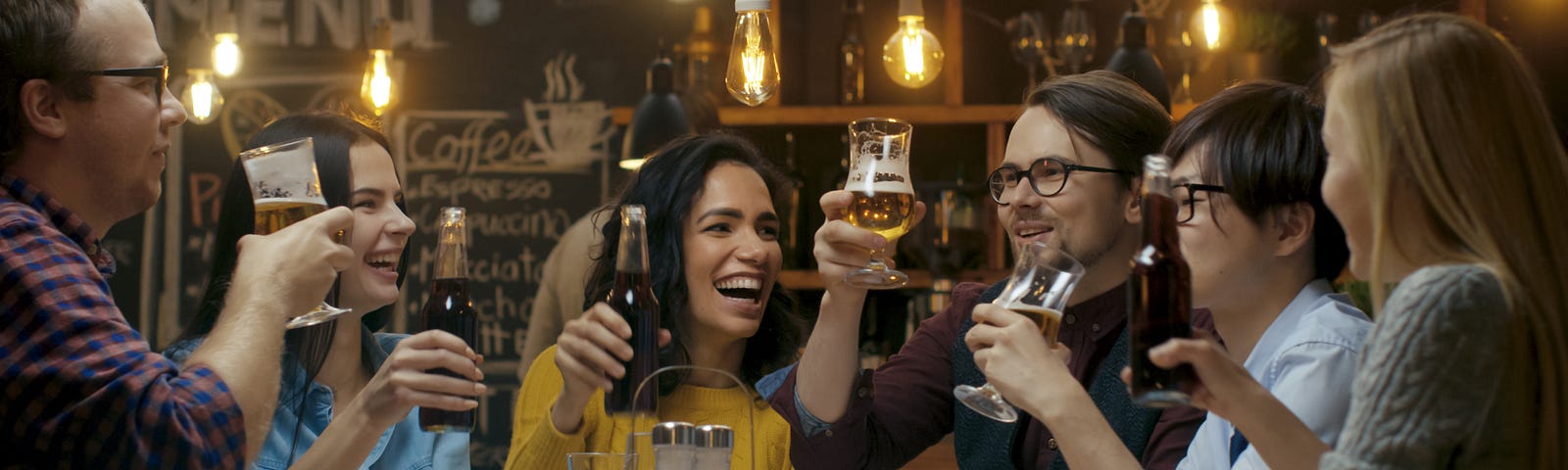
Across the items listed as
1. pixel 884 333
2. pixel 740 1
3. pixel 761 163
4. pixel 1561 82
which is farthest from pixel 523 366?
pixel 1561 82

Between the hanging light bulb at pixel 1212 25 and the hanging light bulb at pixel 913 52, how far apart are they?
2.63ft

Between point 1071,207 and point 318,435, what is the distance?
119 centimetres

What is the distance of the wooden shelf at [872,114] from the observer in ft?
13.6

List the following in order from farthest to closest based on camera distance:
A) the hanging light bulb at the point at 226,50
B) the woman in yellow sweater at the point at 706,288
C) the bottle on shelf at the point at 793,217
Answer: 1. the bottle on shelf at the point at 793,217
2. the hanging light bulb at the point at 226,50
3. the woman in yellow sweater at the point at 706,288

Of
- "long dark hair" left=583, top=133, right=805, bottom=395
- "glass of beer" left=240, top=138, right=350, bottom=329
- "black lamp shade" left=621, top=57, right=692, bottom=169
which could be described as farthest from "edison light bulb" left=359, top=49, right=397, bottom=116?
"glass of beer" left=240, top=138, right=350, bottom=329

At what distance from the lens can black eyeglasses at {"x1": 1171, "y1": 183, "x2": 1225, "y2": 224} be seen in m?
1.78

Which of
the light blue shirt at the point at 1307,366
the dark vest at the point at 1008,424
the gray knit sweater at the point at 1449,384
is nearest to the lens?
the gray knit sweater at the point at 1449,384

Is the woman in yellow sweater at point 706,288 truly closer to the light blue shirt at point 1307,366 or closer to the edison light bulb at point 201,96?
the light blue shirt at point 1307,366

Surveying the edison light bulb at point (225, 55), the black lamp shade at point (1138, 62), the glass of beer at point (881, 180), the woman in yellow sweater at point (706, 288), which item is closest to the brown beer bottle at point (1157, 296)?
the glass of beer at point (881, 180)

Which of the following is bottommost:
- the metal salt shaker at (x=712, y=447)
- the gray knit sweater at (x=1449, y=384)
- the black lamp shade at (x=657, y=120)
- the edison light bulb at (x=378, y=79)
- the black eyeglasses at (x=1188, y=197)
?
the metal salt shaker at (x=712, y=447)

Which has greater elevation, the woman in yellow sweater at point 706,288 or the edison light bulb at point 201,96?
the edison light bulb at point 201,96

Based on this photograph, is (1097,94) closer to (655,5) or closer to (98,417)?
(98,417)

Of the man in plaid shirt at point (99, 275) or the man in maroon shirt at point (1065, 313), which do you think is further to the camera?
the man in maroon shirt at point (1065, 313)

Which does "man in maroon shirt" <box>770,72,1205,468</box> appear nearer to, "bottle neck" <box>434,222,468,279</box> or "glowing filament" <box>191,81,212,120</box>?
"bottle neck" <box>434,222,468,279</box>
